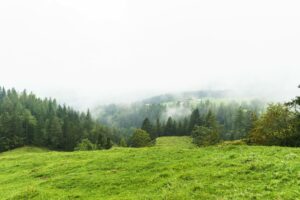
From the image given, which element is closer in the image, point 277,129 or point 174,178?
point 174,178

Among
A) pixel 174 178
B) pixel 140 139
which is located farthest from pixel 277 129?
pixel 140 139

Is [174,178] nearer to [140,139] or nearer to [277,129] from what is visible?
[277,129]

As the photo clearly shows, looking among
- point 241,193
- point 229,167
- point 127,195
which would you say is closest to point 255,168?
point 229,167

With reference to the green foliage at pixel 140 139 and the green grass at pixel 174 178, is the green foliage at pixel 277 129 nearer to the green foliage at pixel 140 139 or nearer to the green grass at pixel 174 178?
the green grass at pixel 174 178

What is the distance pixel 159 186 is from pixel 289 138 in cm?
3785

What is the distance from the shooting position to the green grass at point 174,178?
2003 cm

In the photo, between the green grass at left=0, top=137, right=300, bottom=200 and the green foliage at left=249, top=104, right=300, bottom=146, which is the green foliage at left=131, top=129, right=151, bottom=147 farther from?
the green grass at left=0, top=137, right=300, bottom=200

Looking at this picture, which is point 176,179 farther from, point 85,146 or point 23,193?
point 85,146

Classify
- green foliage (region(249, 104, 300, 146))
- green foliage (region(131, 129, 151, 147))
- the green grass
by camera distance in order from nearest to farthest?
the green grass < green foliage (region(249, 104, 300, 146)) < green foliage (region(131, 129, 151, 147))

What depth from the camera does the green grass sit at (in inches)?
789

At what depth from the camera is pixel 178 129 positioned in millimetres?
196125

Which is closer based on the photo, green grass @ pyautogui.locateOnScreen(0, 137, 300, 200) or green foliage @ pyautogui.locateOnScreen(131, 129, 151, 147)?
green grass @ pyautogui.locateOnScreen(0, 137, 300, 200)

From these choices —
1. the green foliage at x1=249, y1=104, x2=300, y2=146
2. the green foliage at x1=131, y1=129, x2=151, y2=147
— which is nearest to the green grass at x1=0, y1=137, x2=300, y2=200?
the green foliage at x1=249, y1=104, x2=300, y2=146

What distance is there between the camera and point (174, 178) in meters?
24.6
